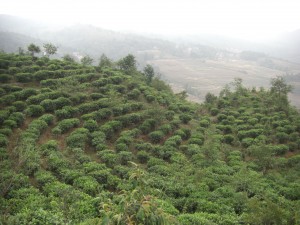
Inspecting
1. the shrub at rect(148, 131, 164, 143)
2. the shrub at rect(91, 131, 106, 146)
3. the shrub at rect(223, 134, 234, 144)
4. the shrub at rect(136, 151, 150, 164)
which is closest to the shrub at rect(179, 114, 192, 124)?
the shrub at rect(223, 134, 234, 144)

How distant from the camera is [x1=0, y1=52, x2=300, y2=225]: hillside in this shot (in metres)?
13.4

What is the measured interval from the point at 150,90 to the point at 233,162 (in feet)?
56.1

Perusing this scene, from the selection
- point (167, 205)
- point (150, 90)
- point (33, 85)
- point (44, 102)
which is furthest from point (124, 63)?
point (167, 205)

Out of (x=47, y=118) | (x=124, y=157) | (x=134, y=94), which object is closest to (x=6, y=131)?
(x=47, y=118)

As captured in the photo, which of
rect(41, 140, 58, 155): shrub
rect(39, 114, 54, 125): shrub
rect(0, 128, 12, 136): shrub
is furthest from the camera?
rect(39, 114, 54, 125): shrub

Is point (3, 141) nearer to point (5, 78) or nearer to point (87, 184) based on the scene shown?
point (87, 184)

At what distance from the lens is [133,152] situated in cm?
2661

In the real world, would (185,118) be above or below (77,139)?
above

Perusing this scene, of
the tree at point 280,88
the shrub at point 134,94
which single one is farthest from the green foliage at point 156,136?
the tree at point 280,88

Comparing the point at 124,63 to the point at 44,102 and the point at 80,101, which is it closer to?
the point at 80,101

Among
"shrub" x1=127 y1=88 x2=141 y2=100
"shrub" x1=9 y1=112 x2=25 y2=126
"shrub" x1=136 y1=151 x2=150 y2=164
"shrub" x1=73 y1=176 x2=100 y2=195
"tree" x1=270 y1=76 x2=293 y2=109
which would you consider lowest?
"shrub" x1=136 y1=151 x2=150 y2=164

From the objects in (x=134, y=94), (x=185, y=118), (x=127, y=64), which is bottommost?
(x=185, y=118)

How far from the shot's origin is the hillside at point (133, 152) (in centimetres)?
1344

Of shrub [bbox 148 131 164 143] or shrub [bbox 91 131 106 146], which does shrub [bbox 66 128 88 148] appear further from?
shrub [bbox 148 131 164 143]
